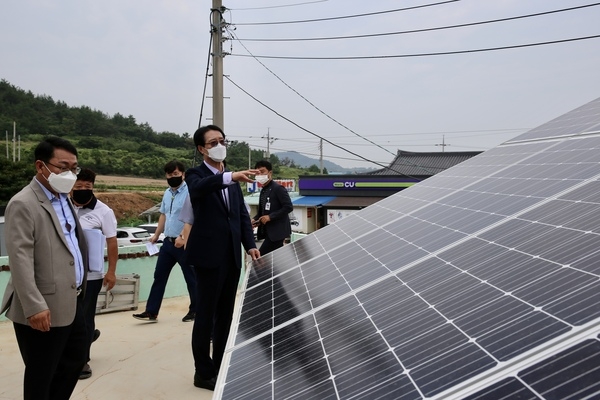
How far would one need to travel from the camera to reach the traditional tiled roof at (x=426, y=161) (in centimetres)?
3600

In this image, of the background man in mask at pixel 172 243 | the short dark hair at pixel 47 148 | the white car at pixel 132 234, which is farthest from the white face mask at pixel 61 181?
the white car at pixel 132 234

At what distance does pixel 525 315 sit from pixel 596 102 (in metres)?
5.34

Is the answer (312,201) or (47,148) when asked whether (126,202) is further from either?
(47,148)

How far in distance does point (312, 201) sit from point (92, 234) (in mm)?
30360

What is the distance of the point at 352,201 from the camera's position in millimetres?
33969

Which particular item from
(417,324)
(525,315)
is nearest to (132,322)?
(417,324)

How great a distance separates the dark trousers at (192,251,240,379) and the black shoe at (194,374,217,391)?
3 cm

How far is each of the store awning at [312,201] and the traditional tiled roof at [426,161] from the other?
17.8 feet

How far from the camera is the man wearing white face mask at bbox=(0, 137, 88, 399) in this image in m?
2.87

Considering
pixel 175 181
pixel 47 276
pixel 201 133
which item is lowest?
pixel 47 276

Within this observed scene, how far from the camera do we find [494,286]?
2057 mm

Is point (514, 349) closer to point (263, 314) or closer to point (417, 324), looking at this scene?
point (417, 324)

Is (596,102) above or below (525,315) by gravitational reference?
above

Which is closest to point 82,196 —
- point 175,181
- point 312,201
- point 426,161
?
point 175,181
